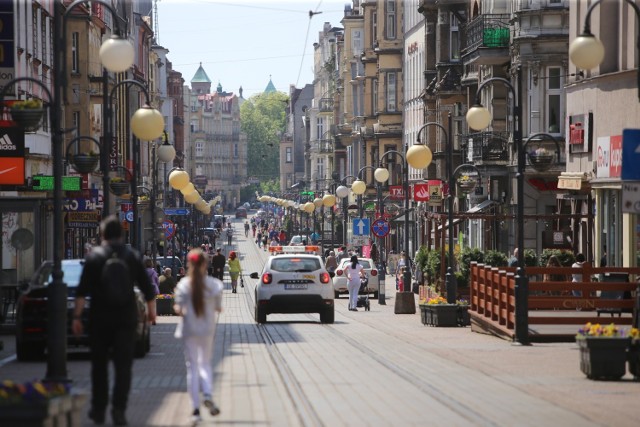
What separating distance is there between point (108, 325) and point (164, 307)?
88.6 feet

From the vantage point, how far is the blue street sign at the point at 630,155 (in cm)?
2008

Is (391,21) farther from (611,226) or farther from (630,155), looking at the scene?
(630,155)

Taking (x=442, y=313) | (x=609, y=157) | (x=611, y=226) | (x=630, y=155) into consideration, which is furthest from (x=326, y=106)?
(x=630, y=155)

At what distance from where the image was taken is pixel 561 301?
27156mm

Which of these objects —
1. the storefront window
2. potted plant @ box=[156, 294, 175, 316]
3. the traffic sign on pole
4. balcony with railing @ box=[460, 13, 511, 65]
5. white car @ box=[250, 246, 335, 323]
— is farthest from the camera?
the traffic sign on pole

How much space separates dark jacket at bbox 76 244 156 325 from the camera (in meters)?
14.2

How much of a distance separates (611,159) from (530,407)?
777 inches

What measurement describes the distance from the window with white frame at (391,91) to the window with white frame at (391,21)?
7.53ft

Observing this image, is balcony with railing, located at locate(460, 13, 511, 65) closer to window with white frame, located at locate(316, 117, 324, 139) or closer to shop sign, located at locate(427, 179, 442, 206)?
shop sign, located at locate(427, 179, 442, 206)

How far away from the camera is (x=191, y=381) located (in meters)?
14.6

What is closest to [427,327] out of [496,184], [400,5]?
[496,184]

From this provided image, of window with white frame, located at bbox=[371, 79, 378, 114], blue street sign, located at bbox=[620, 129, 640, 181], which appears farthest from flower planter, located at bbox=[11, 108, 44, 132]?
window with white frame, located at bbox=[371, 79, 378, 114]

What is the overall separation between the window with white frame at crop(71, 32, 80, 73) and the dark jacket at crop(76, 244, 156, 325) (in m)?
54.6

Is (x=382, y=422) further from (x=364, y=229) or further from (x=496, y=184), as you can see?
(x=364, y=229)
